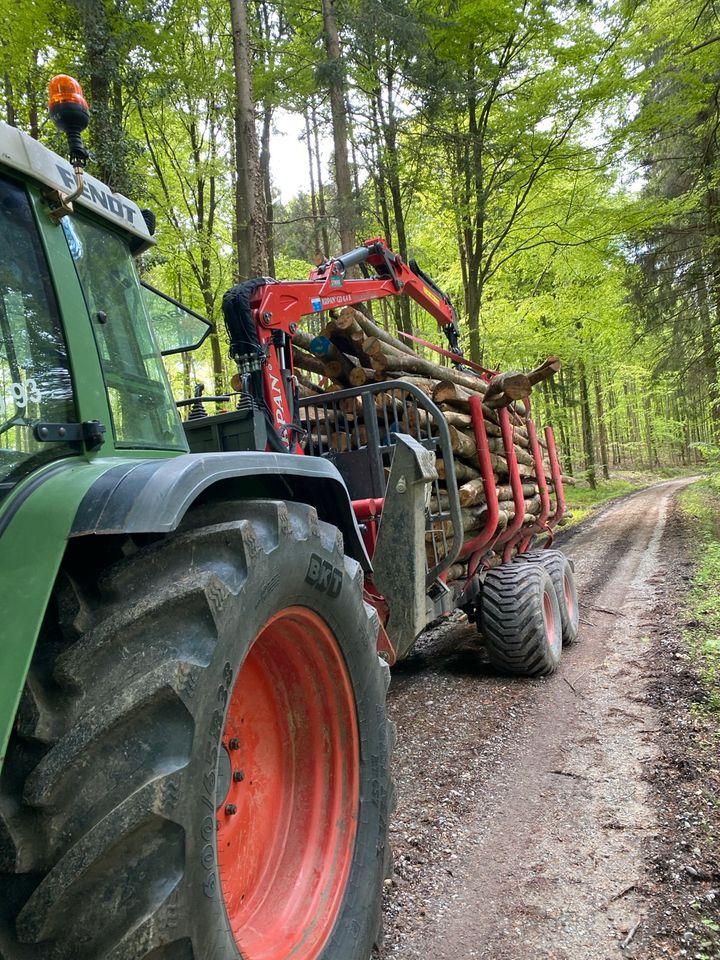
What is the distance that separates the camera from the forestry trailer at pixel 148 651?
1284 millimetres

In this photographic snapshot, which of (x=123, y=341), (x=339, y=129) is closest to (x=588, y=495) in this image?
(x=339, y=129)

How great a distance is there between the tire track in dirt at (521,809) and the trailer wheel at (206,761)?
67cm

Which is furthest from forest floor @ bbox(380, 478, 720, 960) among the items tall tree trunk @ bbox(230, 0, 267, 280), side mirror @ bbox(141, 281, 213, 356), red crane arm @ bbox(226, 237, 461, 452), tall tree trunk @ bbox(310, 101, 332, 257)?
tall tree trunk @ bbox(310, 101, 332, 257)

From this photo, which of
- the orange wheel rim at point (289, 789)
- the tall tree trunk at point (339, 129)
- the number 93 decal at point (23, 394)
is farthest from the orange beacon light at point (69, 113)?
the tall tree trunk at point (339, 129)

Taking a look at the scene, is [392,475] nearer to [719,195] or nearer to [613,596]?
[613,596]

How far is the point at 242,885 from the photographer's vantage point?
1.98 metres

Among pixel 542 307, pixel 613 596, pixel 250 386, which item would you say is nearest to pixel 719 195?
pixel 542 307

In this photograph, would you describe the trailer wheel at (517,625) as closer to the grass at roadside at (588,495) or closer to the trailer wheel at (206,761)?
the trailer wheel at (206,761)

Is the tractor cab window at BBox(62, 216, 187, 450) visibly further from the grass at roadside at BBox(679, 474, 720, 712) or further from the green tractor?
the grass at roadside at BBox(679, 474, 720, 712)

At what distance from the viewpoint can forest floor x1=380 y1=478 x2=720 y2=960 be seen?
97.1 inches

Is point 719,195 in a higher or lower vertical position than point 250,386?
higher

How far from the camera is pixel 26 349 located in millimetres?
1735

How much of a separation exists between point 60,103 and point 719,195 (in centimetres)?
1615

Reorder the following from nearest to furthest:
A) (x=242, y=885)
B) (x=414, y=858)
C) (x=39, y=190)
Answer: (x=39, y=190) → (x=242, y=885) → (x=414, y=858)
